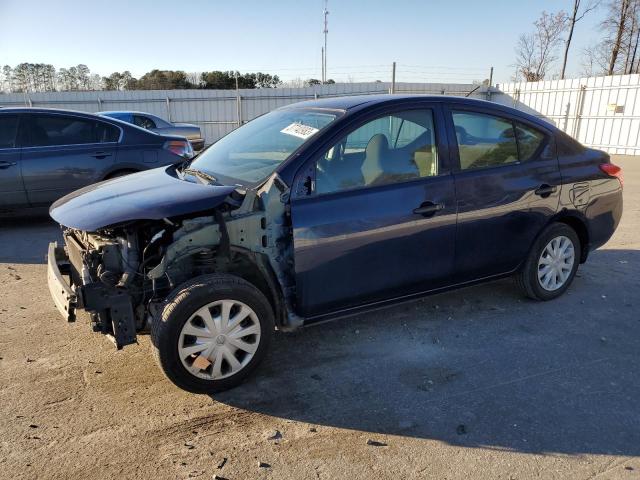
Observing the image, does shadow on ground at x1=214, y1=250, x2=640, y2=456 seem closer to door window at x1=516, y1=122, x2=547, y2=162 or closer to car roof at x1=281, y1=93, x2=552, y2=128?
door window at x1=516, y1=122, x2=547, y2=162

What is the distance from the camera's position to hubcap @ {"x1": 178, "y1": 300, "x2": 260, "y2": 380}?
2936 millimetres

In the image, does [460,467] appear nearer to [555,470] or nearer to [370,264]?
[555,470]

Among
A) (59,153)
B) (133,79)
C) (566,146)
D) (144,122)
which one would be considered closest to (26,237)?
(59,153)

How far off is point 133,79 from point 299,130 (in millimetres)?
51550

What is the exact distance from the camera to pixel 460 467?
2459 millimetres

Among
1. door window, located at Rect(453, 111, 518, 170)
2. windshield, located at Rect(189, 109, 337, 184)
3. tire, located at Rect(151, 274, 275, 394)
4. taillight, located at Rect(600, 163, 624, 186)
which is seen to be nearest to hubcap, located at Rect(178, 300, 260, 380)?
tire, located at Rect(151, 274, 275, 394)

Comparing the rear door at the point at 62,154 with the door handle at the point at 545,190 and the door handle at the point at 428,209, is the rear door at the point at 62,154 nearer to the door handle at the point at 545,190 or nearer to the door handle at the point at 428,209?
the door handle at the point at 428,209

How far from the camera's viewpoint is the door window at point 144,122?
47.6 ft

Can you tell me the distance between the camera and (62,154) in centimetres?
673

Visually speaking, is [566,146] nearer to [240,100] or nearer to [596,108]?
[596,108]

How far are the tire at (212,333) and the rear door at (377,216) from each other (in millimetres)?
360

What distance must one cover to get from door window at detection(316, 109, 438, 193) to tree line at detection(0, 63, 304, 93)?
131 feet

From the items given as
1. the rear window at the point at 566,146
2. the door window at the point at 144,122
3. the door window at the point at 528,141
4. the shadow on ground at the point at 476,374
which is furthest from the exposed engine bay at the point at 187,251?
the door window at the point at 144,122

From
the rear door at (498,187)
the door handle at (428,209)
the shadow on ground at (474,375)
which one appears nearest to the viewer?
the shadow on ground at (474,375)
